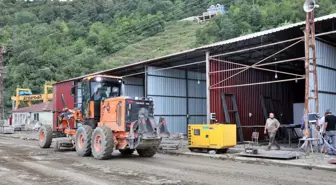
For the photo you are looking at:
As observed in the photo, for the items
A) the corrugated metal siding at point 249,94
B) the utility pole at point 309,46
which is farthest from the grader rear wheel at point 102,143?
the corrugated metal siding at point 249,94

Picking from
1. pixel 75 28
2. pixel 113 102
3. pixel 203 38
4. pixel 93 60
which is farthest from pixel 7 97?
pixel 113 102

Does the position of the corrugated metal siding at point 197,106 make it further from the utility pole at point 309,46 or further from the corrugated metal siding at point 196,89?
the utility pole at point 309,46

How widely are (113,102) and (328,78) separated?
31.6 ft

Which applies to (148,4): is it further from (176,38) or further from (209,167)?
(209,167)

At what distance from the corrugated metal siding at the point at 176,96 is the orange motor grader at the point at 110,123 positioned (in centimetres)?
831

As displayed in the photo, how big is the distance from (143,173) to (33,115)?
33.4 meters

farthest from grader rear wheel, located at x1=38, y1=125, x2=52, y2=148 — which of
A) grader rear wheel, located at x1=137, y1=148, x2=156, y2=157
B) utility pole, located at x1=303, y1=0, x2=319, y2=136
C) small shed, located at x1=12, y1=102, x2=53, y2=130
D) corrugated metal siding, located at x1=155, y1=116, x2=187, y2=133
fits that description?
small shed, located at x1=12, y1=102, x2=53, y2=130

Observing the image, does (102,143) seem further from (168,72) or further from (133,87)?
(133,87)

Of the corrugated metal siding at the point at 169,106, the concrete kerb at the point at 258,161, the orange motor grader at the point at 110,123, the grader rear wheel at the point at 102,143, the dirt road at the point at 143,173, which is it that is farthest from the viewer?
the corrugated metal siding at the point at 169,106

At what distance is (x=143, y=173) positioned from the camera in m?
9.84

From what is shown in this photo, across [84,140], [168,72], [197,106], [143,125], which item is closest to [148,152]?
[143,125]

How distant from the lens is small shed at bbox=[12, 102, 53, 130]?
3788 centimetres

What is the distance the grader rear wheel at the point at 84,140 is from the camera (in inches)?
531

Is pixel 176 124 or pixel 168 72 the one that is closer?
pixel 168 72
